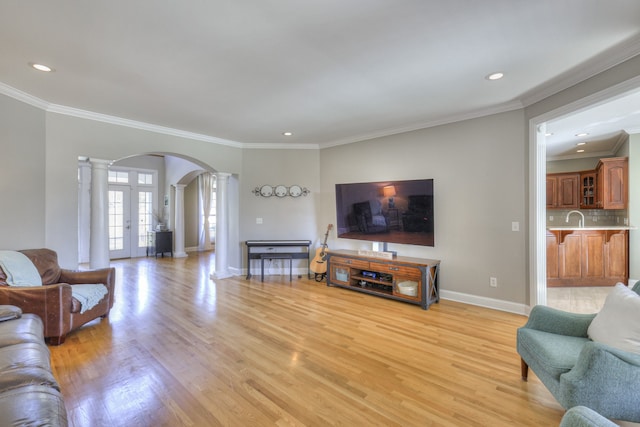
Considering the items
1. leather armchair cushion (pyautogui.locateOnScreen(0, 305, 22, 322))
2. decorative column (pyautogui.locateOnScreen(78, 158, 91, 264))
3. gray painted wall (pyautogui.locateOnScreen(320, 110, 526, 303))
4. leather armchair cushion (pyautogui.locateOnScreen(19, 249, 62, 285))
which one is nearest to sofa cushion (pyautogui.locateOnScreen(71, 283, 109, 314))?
leather armchair cushion (pyautogui.locateOnScreen(19, 249, 62, 285))

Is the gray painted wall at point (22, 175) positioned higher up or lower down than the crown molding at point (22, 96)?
lower down

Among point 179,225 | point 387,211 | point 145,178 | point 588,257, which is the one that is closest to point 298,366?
point 387,211

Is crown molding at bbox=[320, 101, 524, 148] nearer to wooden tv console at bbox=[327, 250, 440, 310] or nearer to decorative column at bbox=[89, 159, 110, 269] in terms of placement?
wooden tv console at bbox=[327, 250, 440, 310]

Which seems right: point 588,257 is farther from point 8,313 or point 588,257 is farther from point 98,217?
point 98,217

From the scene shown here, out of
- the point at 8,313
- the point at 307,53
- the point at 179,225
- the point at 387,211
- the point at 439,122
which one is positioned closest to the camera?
the point at 8,313

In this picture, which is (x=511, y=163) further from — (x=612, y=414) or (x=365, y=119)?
(x=612, y=414)

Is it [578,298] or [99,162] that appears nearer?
[99,162]

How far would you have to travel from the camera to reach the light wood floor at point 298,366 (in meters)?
1.83

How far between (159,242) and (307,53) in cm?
730

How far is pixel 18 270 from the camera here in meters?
2.84

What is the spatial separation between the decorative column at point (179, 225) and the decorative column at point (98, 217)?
4.13m

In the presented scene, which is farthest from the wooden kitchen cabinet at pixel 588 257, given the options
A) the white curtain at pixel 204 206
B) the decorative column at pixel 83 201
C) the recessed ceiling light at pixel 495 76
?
the decorative column at pixel 83 201

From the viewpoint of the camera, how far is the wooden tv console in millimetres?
3818

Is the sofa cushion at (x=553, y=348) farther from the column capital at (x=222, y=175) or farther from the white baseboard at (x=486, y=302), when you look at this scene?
the column capital at (x=222, y=175)
